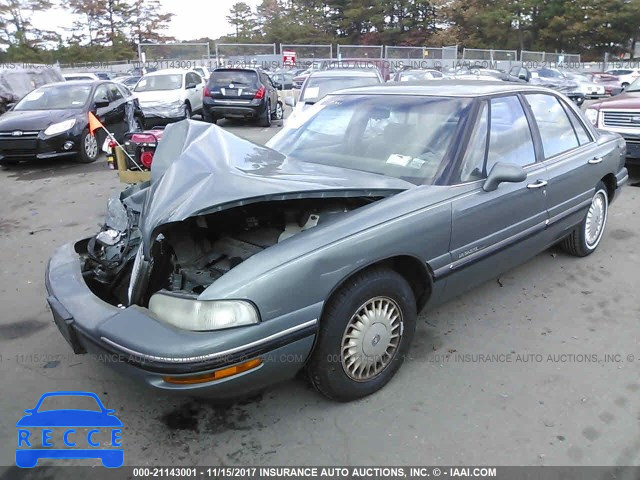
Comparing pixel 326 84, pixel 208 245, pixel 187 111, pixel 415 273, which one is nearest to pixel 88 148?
pixel 187 111

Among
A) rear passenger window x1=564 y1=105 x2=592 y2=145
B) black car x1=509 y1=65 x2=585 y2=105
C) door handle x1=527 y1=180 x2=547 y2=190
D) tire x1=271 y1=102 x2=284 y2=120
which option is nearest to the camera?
door handle x1=527 y1=180 x2=547 y2=190

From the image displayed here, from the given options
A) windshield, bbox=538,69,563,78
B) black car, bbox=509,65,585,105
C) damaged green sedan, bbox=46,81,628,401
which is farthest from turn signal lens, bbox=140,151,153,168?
windshield, bbox=538,69,563,78

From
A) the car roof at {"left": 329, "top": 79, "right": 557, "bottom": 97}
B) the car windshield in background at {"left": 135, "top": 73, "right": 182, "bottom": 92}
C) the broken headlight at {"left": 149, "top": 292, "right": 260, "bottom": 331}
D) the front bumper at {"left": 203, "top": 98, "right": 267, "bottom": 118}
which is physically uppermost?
the car windshield in background at {"left": 135, "top": 73, "right": 182, "bottom": 92}

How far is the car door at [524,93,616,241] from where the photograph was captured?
3686 millimetres

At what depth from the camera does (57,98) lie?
9.50 metres

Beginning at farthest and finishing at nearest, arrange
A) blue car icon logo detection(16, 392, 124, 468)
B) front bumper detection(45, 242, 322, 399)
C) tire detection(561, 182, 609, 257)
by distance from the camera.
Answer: tire detection(561, 182, 609, 257), blue car icon logo detection(16, 392, 124, 468), front bumper detection(45, 242, 322, 399)

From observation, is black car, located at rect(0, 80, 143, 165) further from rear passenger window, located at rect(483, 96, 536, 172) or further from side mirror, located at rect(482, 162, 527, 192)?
side mirror, located at rect(482, 162, 527, 192)

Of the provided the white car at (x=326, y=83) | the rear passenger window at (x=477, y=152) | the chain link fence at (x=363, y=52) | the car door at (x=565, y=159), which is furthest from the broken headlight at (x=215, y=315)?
the chain link fence at (x=363, y=52)

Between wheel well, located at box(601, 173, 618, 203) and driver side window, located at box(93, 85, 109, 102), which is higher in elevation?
driver side window, located at box(93, 85, 109, 102)

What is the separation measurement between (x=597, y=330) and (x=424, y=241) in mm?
1593

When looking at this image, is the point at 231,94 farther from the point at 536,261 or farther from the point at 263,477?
the point at 263,477

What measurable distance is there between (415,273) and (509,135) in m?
1.30

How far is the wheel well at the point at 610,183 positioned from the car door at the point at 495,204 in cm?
134

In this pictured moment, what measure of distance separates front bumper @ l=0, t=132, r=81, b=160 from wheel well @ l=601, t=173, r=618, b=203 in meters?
8.19
